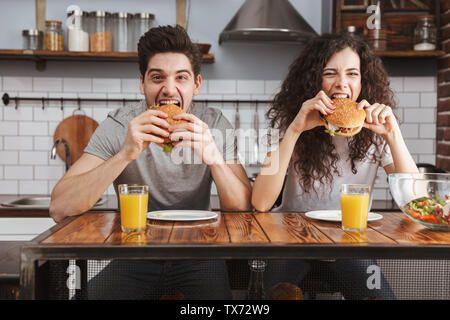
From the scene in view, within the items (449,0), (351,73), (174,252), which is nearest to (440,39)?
(449,0)

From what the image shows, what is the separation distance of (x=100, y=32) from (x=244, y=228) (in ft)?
7.54

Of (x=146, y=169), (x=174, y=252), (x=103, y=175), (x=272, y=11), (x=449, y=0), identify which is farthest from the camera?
(x=449, y=0)

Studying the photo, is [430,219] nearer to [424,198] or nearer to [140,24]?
[424,198]

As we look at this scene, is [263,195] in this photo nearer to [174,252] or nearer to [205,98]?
[174,252]

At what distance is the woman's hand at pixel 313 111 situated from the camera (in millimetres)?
1695

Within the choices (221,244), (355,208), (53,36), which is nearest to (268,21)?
(53,36)

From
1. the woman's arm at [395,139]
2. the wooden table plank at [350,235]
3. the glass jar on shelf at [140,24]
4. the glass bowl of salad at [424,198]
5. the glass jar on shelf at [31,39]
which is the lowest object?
the wooden table plank at [350,235]

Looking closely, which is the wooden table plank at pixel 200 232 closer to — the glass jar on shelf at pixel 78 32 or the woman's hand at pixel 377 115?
the woman's hand at pixel 377 115

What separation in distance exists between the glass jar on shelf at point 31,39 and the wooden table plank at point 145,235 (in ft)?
7.36

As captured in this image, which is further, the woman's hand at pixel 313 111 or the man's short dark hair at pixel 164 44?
the man's short dark hair at pixel 164 44

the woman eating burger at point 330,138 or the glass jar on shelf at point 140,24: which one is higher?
the glass jar on shelf at point 140,24

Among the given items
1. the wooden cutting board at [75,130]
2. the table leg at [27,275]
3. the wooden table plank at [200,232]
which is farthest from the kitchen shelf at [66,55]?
the table leg at [27,275]

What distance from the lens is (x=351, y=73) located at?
1965 mm

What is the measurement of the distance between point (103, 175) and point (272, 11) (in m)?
1.64
